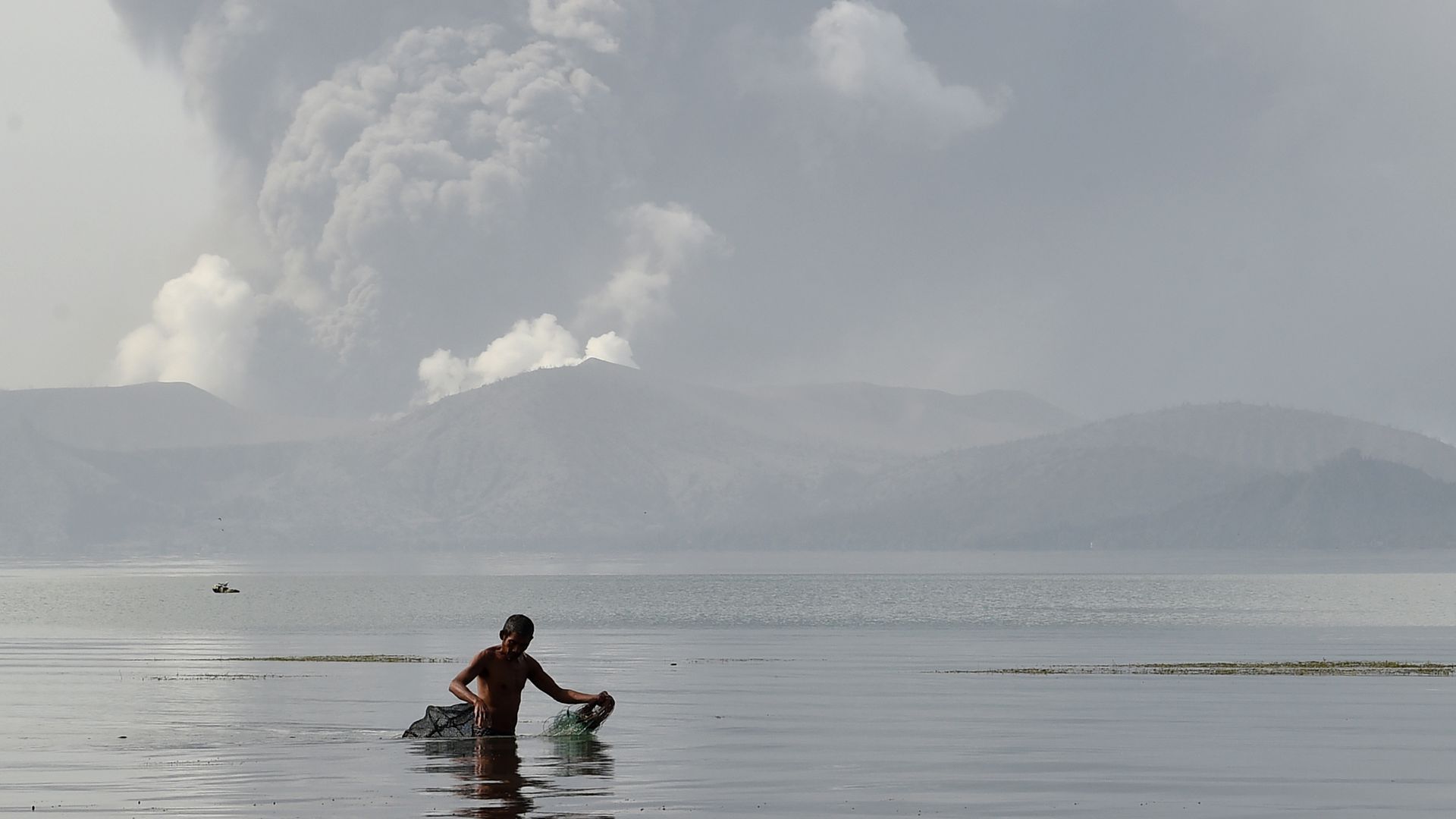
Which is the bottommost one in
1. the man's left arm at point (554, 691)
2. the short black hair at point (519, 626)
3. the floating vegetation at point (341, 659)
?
the man's left arm at point (554, 691)

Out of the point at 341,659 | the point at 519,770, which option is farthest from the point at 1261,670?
the point at 519,770

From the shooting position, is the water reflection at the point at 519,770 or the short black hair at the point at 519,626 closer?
the water reflection at the point at 519,770

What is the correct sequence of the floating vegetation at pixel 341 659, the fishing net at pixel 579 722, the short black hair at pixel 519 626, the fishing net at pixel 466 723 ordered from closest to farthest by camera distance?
the short black hair at pixel 519 626, the fishing net at pixel 466 723, the fishing net at pixel 579 722, the floating vegetation at pixel 341 659

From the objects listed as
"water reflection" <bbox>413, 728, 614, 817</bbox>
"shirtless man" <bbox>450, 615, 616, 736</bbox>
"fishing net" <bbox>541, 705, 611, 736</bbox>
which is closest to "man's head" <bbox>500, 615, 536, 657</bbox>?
"shirtless man" <bbox>450, 615, 616, 736</bbox>

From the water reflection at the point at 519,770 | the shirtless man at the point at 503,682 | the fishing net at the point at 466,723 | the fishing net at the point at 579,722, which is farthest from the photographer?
the fishing net at the point at 579,722

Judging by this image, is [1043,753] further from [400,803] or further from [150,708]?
[150,708]

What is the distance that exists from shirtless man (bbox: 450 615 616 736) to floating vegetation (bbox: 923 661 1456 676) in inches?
1075

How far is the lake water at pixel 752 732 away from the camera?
28.2 meters

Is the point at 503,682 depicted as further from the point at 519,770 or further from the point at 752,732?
the point at 752,732

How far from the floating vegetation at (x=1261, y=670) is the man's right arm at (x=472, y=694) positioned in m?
28.3

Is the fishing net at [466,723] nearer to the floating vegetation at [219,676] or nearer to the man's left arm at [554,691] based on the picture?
the man's left arm at [554,691]

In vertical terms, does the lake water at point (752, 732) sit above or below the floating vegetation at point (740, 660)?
below

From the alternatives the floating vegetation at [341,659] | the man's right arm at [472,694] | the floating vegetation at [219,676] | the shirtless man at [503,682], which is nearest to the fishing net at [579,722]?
the shirtless man at [503,682]

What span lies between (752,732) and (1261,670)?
2730cm
